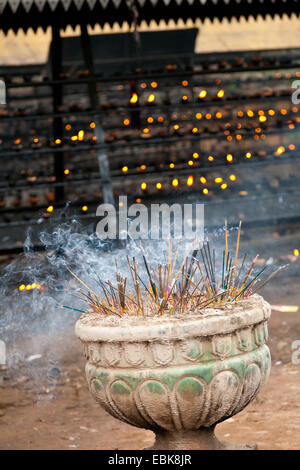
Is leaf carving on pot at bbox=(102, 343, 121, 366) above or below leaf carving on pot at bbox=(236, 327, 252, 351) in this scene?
below

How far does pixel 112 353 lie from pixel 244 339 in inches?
22.5

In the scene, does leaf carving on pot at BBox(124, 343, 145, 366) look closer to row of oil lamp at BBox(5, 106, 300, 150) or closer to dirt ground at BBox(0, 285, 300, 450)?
dirt ground at BBox(0, 285, 300, 450)

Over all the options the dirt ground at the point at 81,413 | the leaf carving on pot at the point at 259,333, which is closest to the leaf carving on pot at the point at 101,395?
the leaf carving on pot at the point at 259,333

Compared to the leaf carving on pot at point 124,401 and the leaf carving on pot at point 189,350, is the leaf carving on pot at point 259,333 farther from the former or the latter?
the leaf carving on pot at point 124,401

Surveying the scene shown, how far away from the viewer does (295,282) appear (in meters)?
8.05

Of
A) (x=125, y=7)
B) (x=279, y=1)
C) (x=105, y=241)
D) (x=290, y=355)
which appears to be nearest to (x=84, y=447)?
(x=290, y=355)

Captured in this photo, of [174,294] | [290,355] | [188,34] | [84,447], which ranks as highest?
[188,34]

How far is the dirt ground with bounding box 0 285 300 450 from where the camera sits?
4.01 m

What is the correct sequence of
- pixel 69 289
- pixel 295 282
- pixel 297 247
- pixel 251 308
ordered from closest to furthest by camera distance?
pixel 251 308
pixel 69 289
pixel 295 282
pixel 297 247

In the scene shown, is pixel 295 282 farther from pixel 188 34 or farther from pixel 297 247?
pixel 188 34

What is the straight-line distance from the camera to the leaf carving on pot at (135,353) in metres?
2.92

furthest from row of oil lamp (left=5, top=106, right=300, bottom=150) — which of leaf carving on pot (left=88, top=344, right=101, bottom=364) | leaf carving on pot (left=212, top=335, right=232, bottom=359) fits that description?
leaf carving on pot (left=212, top=335, right=232, bottom=359)

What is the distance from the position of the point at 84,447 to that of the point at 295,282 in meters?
4.59

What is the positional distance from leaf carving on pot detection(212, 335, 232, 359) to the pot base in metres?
0.42
